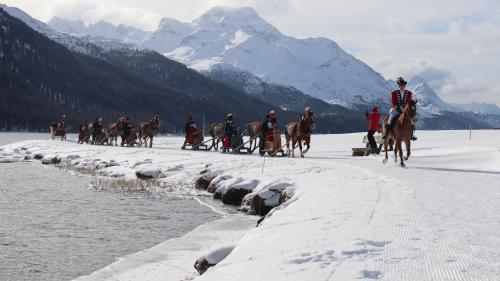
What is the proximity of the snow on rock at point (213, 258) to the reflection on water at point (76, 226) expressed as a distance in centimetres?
239

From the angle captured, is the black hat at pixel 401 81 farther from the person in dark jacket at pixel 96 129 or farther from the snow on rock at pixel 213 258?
the person in dark jacket at pixel 96 129

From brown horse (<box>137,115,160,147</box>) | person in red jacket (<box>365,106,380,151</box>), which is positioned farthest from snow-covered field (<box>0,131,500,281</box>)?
brown horse (<box>137,115,160,147</box>)

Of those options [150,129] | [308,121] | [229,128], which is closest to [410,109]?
[308,121]

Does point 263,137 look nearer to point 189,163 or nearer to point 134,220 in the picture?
point 189,163

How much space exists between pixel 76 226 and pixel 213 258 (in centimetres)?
652

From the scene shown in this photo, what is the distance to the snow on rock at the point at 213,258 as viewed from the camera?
28.3 ft

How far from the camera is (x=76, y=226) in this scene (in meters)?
14.0

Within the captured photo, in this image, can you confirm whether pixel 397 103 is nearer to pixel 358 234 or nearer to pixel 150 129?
pixel 358 234

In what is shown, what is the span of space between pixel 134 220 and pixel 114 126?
34.4m

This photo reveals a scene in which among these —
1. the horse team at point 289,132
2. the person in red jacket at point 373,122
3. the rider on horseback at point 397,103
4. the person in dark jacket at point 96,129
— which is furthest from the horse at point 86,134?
the rider on horseback at point 397,103

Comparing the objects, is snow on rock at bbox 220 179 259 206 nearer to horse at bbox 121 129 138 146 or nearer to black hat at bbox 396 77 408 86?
black hat at bbox 396 77 408 86

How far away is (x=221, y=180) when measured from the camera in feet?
70.2

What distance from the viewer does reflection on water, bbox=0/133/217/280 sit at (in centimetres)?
1030

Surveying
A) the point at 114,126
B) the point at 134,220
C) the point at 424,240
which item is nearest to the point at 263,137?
the point at 134,220
